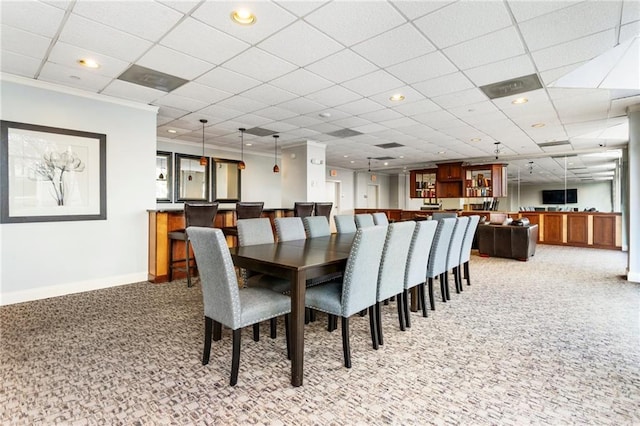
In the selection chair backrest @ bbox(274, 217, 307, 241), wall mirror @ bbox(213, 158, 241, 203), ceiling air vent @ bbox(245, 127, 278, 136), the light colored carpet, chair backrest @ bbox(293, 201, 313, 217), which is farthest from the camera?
wall mirror @ bbox(213, 158, 241, 203)

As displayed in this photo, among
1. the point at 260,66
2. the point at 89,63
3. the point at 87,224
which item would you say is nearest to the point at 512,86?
the point at 260,66

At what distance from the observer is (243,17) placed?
2.47 meters

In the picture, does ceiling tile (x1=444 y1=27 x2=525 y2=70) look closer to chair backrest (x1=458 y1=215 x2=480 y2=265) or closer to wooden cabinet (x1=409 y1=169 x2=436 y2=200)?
chair backrest (x1=458 y1=215 x2=480 y2=265)

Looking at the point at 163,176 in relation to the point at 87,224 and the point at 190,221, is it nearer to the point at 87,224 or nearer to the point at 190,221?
the point at 87,224

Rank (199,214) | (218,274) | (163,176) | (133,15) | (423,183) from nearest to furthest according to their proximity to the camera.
Result: 1. (218,274)
2. (133,15)
3. (199,214)
4. (163,176)
5. (423,183)

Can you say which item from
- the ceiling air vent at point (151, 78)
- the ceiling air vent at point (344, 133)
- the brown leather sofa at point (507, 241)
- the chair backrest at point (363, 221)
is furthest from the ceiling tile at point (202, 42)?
the brown leather sofa at point (507, 241)

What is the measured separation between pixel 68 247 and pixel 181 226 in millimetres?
1395

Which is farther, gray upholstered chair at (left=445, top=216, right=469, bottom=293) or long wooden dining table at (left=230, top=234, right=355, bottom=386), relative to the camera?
gray upholstered chair at (left=445, top=216, right=469, bottom=293)

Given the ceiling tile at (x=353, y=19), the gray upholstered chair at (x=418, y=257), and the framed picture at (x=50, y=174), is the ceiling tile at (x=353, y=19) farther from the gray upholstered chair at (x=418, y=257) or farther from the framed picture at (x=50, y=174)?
the framed picture at (x=50, y=174)

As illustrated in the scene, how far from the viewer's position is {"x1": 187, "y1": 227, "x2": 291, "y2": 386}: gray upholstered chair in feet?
6.37

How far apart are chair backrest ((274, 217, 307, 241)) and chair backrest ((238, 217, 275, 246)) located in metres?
0.14

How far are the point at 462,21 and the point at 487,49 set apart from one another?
0.61 m

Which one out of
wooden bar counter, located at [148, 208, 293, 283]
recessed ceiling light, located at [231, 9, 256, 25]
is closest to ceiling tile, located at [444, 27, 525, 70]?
recessed ceiling light, located at [231, 9, 256, 25]

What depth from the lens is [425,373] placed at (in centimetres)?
217
